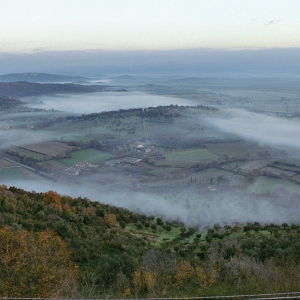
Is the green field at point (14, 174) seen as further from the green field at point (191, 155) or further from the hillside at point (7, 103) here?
the hillside at point (7, 103)

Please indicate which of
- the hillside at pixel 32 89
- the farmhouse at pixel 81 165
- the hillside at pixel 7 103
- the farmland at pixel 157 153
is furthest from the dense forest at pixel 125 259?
the hillside at pixel 32 89

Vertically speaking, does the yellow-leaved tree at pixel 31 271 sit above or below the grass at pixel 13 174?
above

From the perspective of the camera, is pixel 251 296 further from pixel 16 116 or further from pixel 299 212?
pixel 16 116

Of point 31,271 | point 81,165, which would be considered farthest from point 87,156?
point 31,271

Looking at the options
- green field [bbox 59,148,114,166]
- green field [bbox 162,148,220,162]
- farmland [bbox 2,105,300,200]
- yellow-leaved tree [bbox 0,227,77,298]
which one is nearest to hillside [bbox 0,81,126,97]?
farmland [bbox 2,105,300,200]

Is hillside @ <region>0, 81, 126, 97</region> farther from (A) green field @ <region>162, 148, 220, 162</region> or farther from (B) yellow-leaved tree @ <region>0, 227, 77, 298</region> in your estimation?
(B) yellow-leaved tree @ <region>0, 227, 77, 298</region>

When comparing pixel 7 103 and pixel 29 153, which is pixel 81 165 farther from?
Result: pixel 7 103

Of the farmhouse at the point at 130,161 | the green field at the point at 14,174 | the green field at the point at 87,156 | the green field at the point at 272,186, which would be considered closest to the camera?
the green field at the point at 272,186

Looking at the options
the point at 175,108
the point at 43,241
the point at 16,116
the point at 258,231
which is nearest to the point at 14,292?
the point at 43,241
